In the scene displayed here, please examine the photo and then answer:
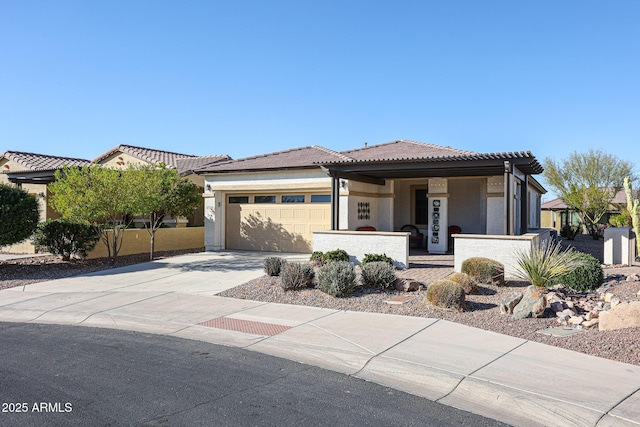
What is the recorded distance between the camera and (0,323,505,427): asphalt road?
477 centimetres

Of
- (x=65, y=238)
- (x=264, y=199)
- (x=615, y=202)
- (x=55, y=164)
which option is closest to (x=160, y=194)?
(x=65, y=238)

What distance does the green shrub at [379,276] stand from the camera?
1090 centimetres

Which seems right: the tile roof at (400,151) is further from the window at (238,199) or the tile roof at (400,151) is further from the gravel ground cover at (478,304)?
the gravel ground cover at (478,304)

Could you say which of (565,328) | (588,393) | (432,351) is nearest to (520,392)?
(588,393)

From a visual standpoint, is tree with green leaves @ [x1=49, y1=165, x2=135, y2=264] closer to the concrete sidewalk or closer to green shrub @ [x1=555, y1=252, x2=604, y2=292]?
the concrete sidewalk

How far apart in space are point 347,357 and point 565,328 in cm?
373

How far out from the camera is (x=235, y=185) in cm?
2059

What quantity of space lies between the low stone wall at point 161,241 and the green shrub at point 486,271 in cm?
1374

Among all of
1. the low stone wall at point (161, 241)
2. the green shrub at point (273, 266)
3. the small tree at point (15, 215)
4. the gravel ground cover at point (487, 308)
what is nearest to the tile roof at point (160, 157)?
the low stone wall at point (161, 241)

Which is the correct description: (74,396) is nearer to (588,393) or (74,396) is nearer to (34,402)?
(34,402)

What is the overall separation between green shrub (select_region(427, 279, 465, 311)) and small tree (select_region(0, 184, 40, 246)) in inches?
504

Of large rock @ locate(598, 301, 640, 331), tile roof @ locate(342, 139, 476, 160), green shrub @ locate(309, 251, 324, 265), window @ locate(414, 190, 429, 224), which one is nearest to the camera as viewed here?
large rock @ locate(598, 301, 640, 331)

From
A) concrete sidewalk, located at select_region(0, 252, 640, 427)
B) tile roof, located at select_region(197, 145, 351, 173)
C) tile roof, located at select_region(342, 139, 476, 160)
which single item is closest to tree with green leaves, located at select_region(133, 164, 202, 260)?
tile roof, located at select_region(197, 145, 351, 173)

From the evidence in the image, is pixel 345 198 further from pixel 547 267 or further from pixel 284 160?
pixel 547 267
